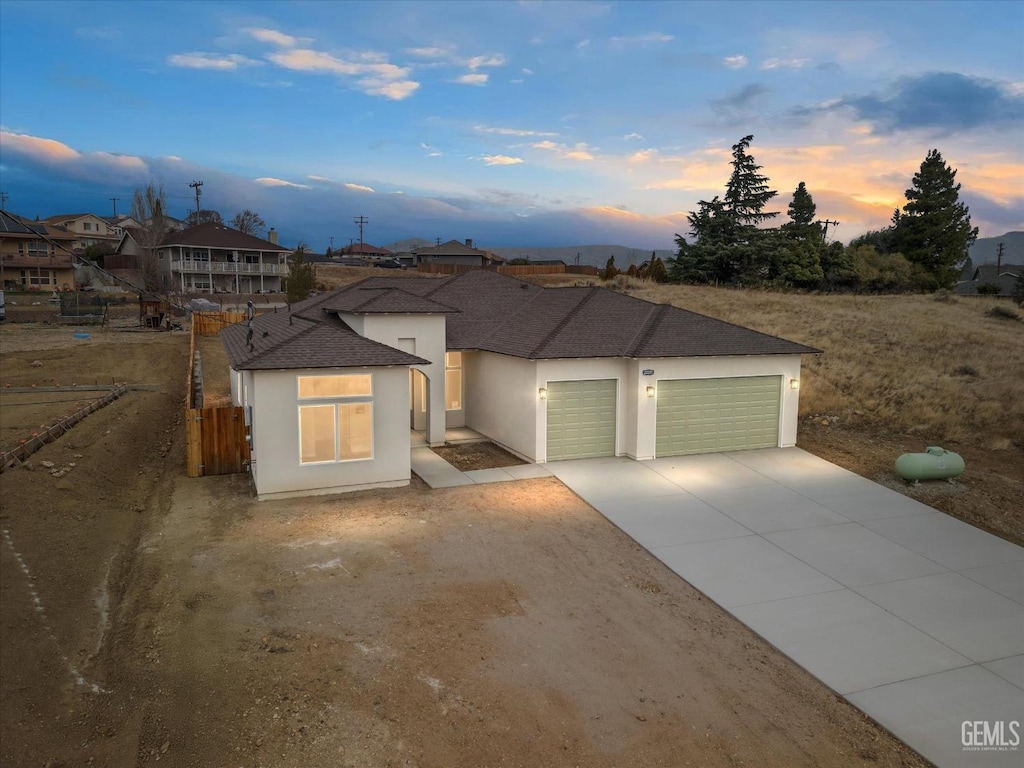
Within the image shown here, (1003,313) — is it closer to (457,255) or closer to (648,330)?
(648,330)

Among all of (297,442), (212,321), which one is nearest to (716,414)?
(297,442)

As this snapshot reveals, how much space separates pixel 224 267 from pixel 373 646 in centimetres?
5590

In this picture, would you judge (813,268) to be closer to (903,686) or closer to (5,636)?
(903,686)

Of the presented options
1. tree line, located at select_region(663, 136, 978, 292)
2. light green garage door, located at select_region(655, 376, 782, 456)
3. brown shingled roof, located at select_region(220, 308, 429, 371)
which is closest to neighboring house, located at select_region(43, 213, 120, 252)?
tree line, located at select_region(663, 136, 978, 292)

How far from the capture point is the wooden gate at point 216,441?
1427cm

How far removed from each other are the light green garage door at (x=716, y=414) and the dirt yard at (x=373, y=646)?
4606 millimetres

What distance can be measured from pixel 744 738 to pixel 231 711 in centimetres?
495

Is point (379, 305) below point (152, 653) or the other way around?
the other way around

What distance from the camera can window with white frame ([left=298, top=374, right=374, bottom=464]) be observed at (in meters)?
12.8

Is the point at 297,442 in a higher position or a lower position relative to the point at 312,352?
lower

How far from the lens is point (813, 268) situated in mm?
45812

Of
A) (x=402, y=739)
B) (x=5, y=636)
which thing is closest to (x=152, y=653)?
(x=5, y=636)

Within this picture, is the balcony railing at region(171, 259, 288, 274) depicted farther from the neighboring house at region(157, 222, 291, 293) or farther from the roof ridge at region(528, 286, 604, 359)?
the roof ridge at region(528, 286, 604, 359)

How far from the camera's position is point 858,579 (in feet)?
31.3
